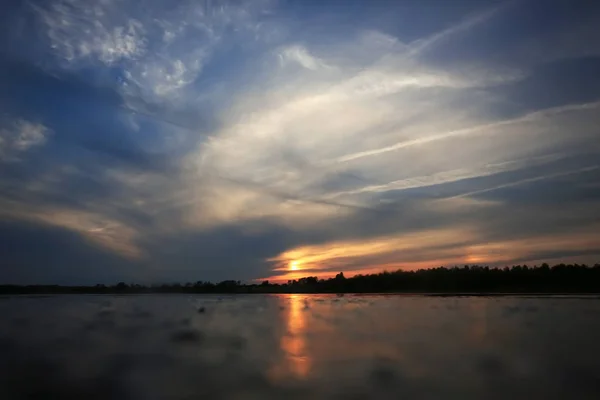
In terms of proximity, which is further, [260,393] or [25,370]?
[25,370]

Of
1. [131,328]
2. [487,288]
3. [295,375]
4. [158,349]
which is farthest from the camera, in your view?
[487,288]

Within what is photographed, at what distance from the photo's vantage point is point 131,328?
31953 millimetres

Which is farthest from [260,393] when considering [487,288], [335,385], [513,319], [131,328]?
[487,288]

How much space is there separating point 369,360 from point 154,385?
773cm

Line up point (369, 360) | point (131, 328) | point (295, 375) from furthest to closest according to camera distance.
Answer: point (131, 328)
point (369, 360)
point (295, 375)

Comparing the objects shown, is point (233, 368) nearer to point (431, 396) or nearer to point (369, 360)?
point (369, 360)

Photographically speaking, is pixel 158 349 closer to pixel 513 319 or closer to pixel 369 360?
pixel 369 360

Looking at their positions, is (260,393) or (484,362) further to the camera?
(484,362)

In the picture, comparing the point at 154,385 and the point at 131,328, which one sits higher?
the point at 131,328

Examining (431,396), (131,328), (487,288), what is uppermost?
(487,288)

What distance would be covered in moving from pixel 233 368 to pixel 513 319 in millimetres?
24726

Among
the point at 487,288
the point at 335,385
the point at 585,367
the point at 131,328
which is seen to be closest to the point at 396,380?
the point at 335,385

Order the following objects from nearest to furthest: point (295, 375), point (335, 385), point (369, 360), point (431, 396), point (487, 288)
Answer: point (431, 396) < point (335, 385) < point (295, 375) < point (369, 360) < point (487, 288)

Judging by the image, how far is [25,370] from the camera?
56.6 feet
